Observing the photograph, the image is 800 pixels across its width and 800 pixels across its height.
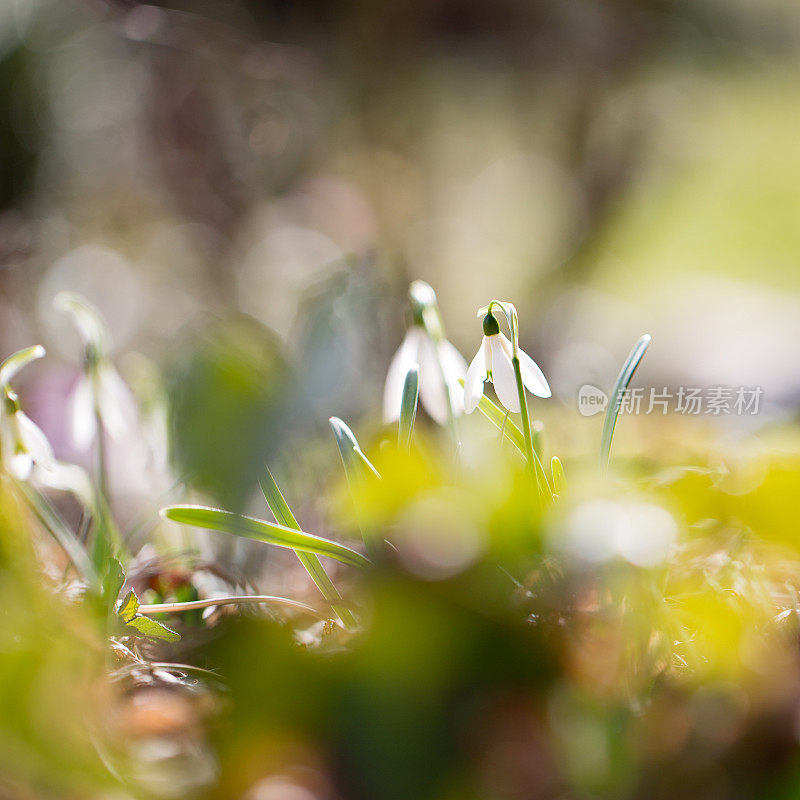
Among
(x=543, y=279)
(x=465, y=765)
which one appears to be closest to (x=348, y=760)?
(x=465, y=765)

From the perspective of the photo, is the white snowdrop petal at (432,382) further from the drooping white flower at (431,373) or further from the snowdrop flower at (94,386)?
the snowdrop flower at (94,386)

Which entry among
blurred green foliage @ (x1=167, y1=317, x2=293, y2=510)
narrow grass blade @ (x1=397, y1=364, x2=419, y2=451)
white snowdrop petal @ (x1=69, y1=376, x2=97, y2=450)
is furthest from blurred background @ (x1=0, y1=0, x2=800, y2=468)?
blurred green foliage @ (x1=167, y1=317, x2=293, y2=510)

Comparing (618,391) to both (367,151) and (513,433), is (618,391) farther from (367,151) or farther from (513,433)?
(367,151)

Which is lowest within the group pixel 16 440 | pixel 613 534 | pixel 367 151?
pixel 613 534

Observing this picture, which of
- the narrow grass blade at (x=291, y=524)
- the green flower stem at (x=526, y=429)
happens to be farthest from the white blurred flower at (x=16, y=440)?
the green flower stem at (x=526, y=429)

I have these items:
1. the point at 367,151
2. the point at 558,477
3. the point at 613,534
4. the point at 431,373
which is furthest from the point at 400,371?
the point at 367,151

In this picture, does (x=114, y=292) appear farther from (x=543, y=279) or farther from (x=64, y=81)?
(x=543, y=279)

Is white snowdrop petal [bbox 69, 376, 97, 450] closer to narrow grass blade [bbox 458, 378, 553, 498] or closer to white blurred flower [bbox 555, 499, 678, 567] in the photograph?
narrow grass blade [bbox 458, 378, 553, 498]
